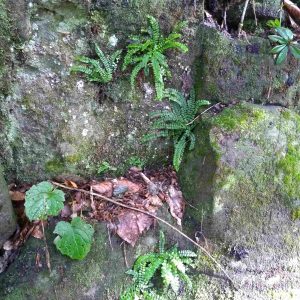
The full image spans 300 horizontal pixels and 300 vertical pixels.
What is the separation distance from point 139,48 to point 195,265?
111 inches

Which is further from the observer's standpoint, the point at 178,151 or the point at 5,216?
the point at 178,151

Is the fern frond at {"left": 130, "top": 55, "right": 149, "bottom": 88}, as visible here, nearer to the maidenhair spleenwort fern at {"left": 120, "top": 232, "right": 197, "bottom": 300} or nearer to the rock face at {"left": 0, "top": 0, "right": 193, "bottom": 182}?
the rock face at {"left": 0, "top": 0, "right": 193, "bottom": 182}

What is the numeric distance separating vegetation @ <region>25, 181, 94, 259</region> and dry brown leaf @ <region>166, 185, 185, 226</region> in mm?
1176

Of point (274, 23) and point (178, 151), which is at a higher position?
point (274, 23)

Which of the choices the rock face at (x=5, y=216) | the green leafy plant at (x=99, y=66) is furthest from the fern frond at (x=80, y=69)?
the rock face at (x=5, y=216)

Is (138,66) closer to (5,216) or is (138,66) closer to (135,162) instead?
(135,162)

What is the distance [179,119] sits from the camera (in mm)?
5133

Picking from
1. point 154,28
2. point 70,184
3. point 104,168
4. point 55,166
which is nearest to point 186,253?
point 104,168

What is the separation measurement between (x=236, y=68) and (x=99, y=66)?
6.10ft

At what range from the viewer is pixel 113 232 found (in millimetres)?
4641

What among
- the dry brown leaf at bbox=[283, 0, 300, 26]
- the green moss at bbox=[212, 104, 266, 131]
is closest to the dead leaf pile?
the green moss at bbox=[212, 104, 266, 131]

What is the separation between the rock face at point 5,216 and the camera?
4.08 metres

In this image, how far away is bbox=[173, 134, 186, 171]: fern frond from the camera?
16.7 ft

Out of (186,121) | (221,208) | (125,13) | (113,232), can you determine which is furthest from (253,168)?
(125,13)
